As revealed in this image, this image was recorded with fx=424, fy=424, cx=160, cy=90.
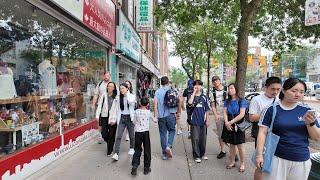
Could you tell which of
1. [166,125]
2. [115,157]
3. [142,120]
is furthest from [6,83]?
[166,125]

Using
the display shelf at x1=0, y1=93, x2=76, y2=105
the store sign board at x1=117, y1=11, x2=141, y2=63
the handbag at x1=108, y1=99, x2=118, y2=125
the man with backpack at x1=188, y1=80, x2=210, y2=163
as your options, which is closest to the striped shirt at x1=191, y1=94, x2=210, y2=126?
the man with backpack at x1=188, y1=80, x2=210, y2=163

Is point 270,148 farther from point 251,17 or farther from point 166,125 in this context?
point 251,17

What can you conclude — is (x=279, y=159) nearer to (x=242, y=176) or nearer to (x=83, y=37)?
(x=242, y=176)

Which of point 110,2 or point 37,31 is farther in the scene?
point 110,2

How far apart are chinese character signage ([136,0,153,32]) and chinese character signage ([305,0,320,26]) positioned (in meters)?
16.1

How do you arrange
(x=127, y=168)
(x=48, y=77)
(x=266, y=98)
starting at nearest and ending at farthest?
(x=266, y=98)
(x=127, y=168)
(x=48, y=77)

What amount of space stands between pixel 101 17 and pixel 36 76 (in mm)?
4372

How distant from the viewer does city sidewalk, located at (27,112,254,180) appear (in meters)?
6.96

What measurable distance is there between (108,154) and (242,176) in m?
3.03

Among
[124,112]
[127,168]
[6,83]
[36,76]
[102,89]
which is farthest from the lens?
[102,89]

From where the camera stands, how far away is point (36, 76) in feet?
25.8

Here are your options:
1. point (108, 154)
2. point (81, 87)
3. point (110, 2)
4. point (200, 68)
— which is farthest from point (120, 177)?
point (200, 68)

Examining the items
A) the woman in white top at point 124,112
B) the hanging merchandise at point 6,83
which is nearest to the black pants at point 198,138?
the woman in white top at point 124,112

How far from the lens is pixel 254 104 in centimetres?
591
